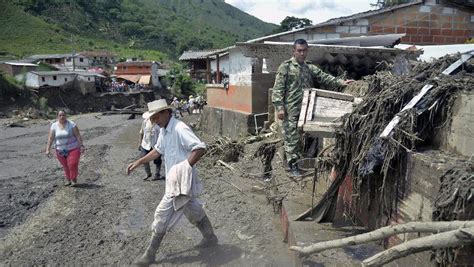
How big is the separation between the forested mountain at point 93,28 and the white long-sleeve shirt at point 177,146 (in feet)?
220

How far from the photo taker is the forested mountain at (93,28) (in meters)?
72.3

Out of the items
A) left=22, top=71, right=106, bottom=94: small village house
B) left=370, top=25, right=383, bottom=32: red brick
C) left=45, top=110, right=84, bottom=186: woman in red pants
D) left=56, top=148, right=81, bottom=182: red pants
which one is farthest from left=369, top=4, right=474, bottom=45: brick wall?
left=22, top=71, right=106, bottom=94: small village house

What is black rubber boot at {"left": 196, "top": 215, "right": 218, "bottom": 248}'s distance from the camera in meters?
4.88

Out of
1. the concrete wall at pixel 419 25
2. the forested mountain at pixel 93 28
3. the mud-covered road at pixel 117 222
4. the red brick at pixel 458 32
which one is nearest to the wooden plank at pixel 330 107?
the mud-covered road at pixel 117 222

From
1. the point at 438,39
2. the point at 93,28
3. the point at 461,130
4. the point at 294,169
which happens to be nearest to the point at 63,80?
the point at 438,39

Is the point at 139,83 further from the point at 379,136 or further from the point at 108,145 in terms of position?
the point at 379,136

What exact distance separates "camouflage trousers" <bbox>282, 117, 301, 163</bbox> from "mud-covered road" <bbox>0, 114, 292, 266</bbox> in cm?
91

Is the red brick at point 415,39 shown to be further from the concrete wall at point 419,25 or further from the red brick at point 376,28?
the red brick at point 376,28

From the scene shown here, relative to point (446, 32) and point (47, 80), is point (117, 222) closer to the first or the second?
point (446, 32)

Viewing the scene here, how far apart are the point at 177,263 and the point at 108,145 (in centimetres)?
1387

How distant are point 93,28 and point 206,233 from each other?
10340cm

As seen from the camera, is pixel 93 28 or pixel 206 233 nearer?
pixel 206 233

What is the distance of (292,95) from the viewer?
5816 millimetres

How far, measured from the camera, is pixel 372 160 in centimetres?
324
